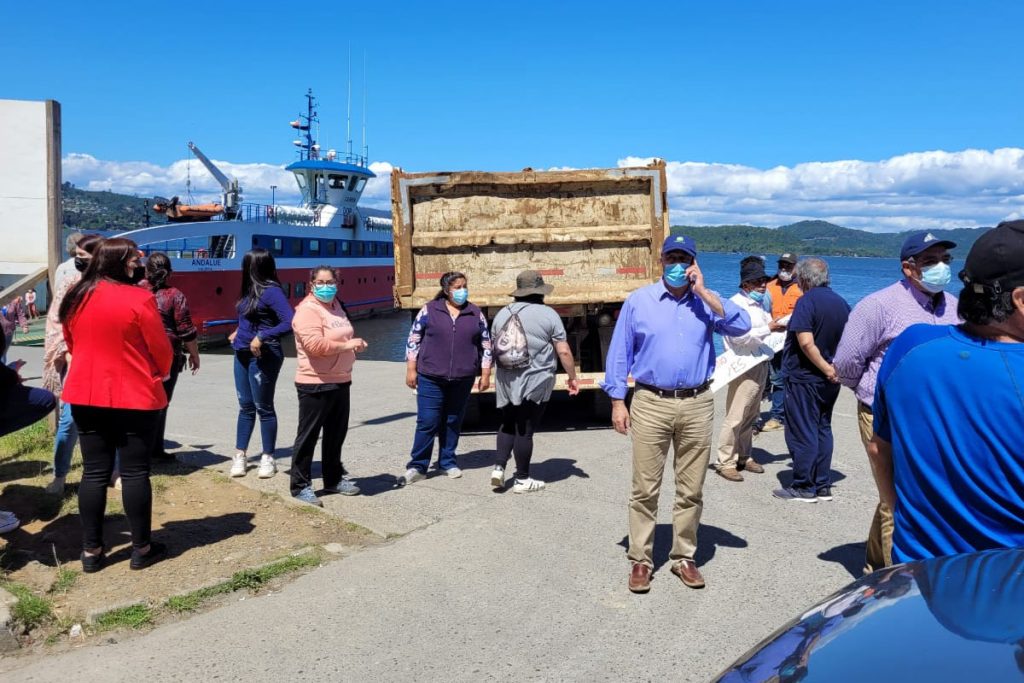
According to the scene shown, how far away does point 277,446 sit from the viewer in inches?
313

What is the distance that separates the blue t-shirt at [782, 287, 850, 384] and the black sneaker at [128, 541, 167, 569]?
14.9 feet

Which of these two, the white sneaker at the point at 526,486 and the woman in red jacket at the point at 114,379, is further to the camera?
the white sneaker at the point at 526,486

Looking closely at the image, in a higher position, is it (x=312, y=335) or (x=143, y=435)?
(x=312, y=335)

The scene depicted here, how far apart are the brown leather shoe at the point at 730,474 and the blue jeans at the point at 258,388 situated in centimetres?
382

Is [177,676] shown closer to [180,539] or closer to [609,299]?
[180,539]

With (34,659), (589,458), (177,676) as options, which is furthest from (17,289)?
(589,458)

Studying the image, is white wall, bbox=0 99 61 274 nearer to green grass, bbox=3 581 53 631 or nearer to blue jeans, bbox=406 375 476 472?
blue jeans, bbox=406 375 476 472

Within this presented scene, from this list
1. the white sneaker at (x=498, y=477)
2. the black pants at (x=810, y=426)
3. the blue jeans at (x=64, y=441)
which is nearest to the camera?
the blue jeans at (x=64, y=441)

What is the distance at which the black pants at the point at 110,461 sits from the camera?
14.2 ft

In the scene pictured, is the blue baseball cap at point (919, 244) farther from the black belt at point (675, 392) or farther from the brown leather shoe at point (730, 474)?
the brown leather shoe at point (730, 474)

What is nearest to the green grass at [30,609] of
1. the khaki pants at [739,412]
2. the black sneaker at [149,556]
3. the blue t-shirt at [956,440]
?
the black sneaker at [149,556]

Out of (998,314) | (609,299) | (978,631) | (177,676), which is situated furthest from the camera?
(609,299)

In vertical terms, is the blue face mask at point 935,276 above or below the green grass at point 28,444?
above

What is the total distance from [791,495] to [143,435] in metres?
4.68
